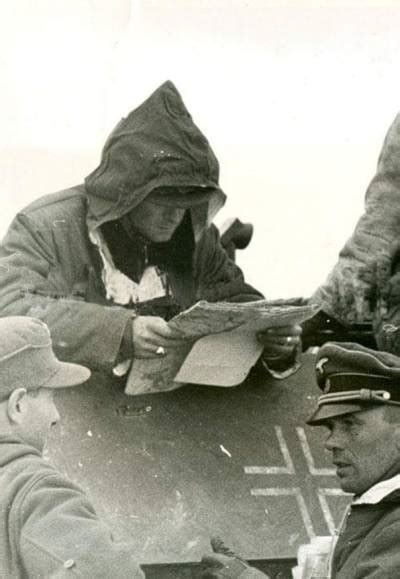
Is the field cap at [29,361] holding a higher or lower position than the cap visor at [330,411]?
higher

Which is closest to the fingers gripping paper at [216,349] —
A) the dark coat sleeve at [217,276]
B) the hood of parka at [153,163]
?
the dark coat sleeve at [217,276]

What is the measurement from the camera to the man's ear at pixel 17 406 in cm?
440

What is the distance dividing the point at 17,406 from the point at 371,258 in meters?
1.82

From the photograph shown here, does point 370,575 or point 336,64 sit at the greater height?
point 336,64

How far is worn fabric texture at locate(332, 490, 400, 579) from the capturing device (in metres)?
4.12

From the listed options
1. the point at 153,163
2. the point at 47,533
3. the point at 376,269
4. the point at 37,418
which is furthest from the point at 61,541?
the point at 376,269

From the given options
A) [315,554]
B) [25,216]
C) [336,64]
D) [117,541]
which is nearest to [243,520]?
[315,554]

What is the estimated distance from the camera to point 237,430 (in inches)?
198

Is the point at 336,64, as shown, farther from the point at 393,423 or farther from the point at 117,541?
the point at 117,541

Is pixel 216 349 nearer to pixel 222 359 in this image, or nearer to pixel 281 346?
pixel 222 359

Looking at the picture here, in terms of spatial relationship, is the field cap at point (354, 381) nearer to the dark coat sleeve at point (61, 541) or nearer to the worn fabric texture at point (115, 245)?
the worn fabric texture at point (115, 245)

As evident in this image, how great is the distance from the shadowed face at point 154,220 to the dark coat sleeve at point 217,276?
0.54 ft

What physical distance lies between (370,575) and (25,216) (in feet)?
6.30

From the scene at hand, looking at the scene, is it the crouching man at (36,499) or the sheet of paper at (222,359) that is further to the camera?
the sheet of paper at (222,359)
